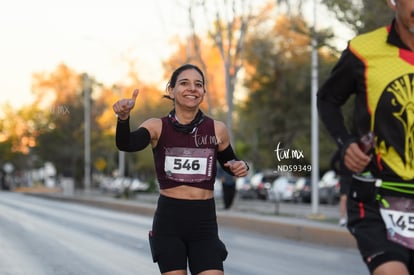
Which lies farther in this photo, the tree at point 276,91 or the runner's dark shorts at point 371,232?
the tree at point 276,91

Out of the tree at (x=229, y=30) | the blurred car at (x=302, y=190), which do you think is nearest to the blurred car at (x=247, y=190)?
the blurred car at (x=302, y=190)

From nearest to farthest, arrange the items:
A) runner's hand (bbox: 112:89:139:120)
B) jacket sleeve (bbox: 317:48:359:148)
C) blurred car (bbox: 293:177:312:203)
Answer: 1. jacket sleeve (bbox: 317:48:359:148)
2. runner's hand (bbox: 112:89:139:120)
3. blurred car (bbox: 293:177:312:203)

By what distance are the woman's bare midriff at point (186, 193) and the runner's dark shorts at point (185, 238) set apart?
3 centimetres

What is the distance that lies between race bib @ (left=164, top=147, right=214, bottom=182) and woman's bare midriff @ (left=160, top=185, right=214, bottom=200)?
53 mm

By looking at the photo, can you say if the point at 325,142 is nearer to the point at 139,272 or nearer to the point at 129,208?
the point at 129,208

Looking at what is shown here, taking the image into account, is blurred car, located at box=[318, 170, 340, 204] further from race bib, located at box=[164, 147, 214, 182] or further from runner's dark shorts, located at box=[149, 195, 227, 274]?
runner's dark shorts, located at box=[149, 195, 227, 274]

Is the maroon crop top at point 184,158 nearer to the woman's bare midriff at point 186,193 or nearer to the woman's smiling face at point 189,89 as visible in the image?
the woman's bare midriff at point 186,193

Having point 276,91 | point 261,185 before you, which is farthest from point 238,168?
point 276,91

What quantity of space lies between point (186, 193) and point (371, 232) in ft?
5.52

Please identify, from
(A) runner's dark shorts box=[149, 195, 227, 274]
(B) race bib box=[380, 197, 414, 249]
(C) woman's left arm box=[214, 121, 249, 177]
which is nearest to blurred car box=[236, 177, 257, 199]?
(C) woman's left arm box=[214, 121, 249, 177]

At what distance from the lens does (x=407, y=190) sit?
149 inches

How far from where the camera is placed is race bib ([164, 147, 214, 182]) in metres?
5.27

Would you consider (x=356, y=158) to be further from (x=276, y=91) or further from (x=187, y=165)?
(x=276, y=91)

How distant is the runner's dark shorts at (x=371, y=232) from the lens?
370cm
